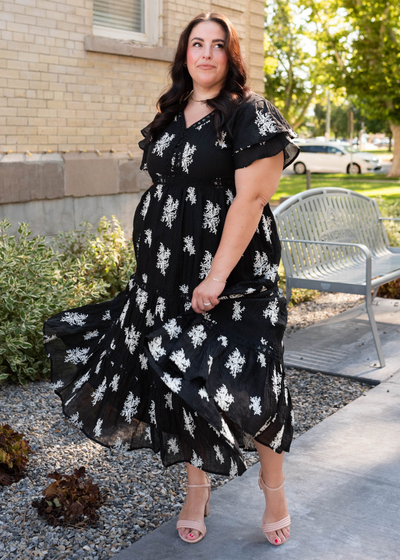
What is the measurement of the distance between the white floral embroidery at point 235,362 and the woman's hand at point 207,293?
0.18 meters

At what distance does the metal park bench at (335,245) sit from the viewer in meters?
5.23

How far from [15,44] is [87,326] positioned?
4.40 metres

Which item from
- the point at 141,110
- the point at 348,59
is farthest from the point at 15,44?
the point at 348,59

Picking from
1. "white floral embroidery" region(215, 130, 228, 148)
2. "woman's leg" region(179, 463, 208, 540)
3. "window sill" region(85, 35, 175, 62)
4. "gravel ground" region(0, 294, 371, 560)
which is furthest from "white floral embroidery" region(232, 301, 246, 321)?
"window sill" region(85, 35, 175, 62)

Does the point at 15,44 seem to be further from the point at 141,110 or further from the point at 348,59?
the point at 348,59

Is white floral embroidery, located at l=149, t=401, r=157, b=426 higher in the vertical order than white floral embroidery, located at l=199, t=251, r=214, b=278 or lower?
lower

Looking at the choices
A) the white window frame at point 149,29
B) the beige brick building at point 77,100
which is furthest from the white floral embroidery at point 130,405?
the white window frame at point 149,29

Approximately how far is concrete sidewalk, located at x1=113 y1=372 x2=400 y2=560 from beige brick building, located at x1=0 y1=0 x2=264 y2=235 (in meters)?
4.11

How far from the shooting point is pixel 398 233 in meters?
8.78

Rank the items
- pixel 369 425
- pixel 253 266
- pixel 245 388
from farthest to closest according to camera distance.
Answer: pixel 369 425 < pixel 253 266 < pixel 245 388

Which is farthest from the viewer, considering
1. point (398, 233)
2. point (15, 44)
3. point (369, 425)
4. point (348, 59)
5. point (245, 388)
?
point (348, 59)

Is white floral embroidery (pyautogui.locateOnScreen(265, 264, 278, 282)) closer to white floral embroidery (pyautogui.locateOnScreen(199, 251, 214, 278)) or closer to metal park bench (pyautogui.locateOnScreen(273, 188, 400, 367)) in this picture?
white floral embroidery (pyautogui.locateOnScreen(199, 251, 214, 278))

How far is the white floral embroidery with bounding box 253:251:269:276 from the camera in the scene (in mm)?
2512

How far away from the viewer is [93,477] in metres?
3.19
